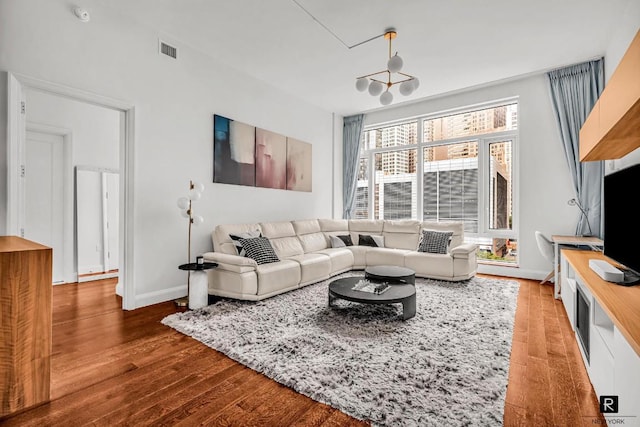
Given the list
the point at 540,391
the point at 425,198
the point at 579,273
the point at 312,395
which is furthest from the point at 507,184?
the point at 312,395

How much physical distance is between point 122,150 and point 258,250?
1829 millimetres

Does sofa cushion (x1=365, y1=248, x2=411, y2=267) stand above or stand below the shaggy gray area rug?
above

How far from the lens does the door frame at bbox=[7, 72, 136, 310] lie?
2.51 meters

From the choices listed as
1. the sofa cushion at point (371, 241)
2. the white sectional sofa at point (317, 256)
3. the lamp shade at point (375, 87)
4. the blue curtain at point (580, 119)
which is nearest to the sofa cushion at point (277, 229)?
the white sectional sofa at point (317, 256)

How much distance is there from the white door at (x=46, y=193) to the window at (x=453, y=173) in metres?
5.06

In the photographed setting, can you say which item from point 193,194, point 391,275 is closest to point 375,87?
point 391,275

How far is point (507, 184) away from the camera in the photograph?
5.11 m

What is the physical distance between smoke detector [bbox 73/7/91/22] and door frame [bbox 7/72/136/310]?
65cm

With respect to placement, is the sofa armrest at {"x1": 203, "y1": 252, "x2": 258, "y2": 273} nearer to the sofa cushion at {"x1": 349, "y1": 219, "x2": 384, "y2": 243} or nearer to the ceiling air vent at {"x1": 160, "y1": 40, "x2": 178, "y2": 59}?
the ceiling air vent at {"x1": 160, "y1": 40, "x2": 178, "y2": 59}

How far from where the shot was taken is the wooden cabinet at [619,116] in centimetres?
158

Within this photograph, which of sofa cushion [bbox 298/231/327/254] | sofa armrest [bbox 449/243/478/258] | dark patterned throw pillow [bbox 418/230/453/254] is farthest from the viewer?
sofa cushion [bbox 298/231/327/254]

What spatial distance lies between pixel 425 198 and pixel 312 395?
4784mm

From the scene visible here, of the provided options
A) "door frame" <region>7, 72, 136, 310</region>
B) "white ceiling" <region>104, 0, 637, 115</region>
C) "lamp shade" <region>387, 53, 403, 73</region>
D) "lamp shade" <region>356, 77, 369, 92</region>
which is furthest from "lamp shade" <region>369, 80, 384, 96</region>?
"door frame" <region>7, 72, 136, 310</region>

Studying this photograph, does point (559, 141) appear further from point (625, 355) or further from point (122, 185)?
point (122, 185)
